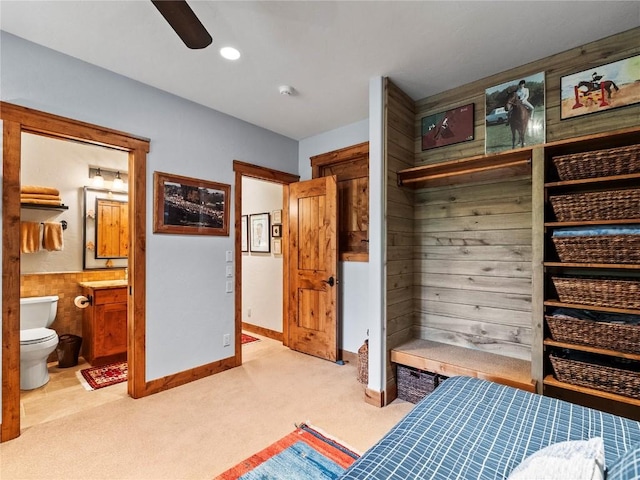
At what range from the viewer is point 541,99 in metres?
2.34

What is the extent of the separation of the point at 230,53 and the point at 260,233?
275cm

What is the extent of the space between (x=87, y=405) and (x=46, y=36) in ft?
8.96

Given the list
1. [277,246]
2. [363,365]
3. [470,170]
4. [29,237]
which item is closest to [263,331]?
[277,246]

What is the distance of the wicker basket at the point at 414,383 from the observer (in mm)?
2514

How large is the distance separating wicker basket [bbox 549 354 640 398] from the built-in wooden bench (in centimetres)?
20

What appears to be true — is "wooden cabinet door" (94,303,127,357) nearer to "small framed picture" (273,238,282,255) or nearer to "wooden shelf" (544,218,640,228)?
"small framed picture" (273,238,282,255)

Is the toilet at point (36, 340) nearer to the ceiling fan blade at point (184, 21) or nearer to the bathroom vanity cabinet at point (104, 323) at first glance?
the bathroom vanity cabinet at point (104, 323)

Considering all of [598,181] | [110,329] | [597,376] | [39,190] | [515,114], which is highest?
[515,114]

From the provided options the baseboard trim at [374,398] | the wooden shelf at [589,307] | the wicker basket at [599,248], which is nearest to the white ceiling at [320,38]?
the wicker basket at [599,248]

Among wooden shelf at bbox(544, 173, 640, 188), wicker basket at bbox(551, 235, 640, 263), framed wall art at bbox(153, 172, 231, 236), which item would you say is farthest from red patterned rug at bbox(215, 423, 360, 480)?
wooden shelf at bbox(544, 173, 640, 188)

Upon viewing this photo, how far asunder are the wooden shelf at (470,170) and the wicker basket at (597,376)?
4.33 ft

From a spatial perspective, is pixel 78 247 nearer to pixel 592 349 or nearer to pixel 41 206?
pixel 41 206

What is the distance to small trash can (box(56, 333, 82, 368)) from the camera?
3340 mm

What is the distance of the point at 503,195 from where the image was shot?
2.56 metres
